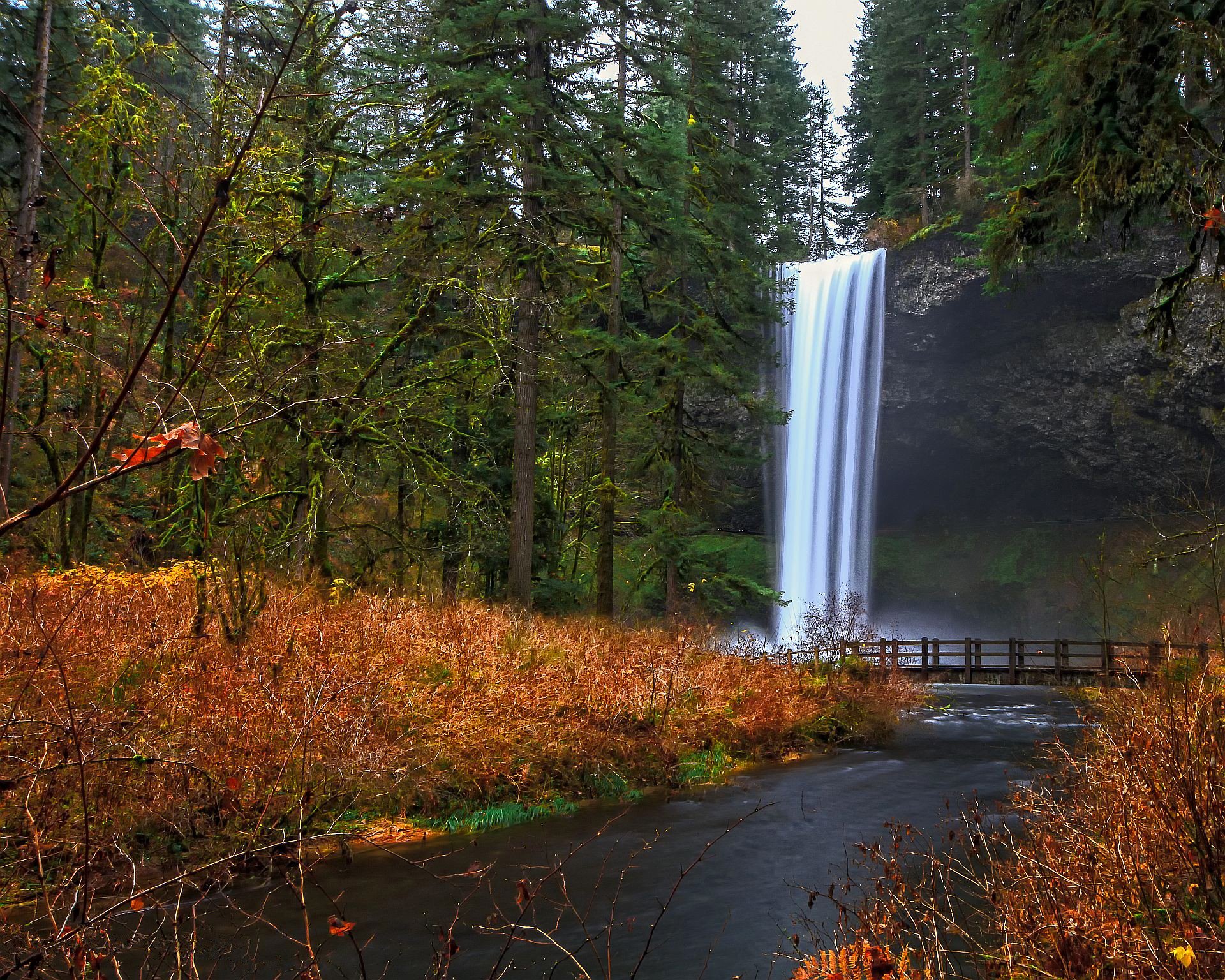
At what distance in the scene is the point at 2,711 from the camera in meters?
5.40

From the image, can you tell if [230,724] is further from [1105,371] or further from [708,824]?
[1105,371]

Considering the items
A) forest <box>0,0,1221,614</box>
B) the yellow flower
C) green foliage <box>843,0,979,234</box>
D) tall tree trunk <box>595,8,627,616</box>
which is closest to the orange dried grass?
the yellow flower

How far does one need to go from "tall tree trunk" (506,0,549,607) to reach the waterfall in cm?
2236

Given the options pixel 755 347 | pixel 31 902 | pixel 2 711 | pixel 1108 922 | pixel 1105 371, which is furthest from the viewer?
pixel 1105 371

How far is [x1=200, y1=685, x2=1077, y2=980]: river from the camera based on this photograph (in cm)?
560

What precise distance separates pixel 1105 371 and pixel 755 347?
62.1ft

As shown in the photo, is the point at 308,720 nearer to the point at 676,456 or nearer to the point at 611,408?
the point at 611,408

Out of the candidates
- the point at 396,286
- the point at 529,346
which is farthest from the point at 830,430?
the point at 396,286

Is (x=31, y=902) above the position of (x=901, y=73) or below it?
below

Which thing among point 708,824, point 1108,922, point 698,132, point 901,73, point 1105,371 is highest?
point 901,73

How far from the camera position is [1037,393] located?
34688 mm

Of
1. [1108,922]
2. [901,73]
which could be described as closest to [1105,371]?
[901,73]

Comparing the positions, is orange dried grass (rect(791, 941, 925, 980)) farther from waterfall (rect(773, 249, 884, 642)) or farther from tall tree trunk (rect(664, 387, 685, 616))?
waterfall (rect(773, 249, 884, 642))

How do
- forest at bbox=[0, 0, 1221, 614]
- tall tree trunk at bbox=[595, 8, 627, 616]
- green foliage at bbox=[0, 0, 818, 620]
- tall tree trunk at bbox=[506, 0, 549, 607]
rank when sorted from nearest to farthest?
forest at bbox=[0, 0, 1221, 614]
green foliage at bbox=[0, 0, 818, 620]
tall tree trunk at bbox=[506, 0, 549, 607]
tall tree trunk at bbox=[595, 8, 627, 616]
